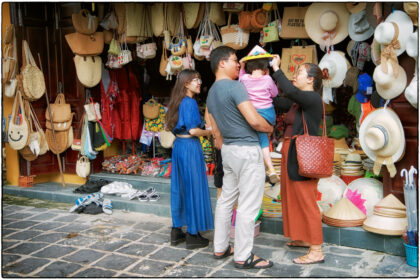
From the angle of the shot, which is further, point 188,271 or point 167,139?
point 167,139

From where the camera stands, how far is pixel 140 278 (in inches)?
150

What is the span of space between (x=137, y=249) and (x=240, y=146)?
1.73 metres

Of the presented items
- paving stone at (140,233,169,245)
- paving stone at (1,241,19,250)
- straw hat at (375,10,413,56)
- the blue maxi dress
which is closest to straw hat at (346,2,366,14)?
straw hat at (375,10,413,56)

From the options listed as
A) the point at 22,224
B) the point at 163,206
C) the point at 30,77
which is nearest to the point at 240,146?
the point at 163,206

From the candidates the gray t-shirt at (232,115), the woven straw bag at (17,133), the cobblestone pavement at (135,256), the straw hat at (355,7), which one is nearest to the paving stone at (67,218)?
the cobblestone pavement at (135,256)

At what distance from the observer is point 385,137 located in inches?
170

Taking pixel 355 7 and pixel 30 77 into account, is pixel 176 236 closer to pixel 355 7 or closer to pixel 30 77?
pixel 355 7

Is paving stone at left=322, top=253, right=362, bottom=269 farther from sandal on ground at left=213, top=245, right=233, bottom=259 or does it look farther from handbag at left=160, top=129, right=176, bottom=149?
handbag at left=160, top=129, right=176, bottom=149

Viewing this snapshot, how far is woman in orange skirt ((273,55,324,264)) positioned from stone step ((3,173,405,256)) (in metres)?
0.56

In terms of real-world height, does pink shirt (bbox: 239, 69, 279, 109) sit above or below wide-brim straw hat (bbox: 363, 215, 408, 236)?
above

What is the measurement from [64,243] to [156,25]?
362 centimetres

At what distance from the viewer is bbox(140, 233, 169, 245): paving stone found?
4891 millimetres

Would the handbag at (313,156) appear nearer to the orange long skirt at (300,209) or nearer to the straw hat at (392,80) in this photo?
the orange long skirt at (300,209)

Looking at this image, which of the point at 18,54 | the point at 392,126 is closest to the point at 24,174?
the point at 18,54
